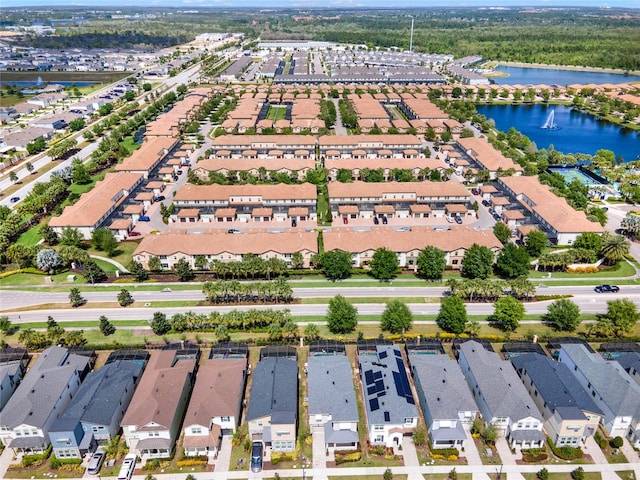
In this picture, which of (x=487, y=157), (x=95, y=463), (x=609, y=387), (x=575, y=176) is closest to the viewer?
(x=95, y=463)

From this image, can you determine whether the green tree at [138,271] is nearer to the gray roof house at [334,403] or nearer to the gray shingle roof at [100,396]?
the gray shingle roof at [100,396]

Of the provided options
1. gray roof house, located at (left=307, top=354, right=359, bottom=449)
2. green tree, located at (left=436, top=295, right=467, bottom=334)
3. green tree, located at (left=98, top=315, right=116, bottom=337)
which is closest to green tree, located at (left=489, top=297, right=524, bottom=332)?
green tree, located at (left=436, top=295, right=467, bottom=334)

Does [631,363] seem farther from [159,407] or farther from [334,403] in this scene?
[159,407]

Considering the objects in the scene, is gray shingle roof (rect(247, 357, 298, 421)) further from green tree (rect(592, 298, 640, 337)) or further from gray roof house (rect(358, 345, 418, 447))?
green tree (rect(592, 298, 640, 337))

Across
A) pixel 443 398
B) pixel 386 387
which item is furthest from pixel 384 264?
pixel 443 398

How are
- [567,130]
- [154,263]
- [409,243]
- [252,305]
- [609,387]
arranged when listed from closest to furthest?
[609,387] → [252,305] → [154,263] → [409,243] → [567,130]
